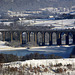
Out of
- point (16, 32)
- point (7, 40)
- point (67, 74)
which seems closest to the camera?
point (67, 74)

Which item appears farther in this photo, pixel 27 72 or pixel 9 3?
pixel 9 3

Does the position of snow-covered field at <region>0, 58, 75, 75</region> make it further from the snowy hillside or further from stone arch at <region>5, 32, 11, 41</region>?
the snowy hillside

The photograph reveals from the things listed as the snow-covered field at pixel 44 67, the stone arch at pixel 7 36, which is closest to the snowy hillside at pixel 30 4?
the stone arch at pixel 7 36

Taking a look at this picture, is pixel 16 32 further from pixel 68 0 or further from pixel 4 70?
pixel 68 0

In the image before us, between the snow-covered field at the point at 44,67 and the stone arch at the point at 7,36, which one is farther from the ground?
the snow-covered field at the point at 44,67

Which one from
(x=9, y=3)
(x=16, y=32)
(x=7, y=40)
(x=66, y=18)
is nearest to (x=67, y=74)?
(x=7, y=40)

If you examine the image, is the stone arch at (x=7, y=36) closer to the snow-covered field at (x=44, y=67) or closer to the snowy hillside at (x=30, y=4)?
the snow-covered field at (x=44, y=67)

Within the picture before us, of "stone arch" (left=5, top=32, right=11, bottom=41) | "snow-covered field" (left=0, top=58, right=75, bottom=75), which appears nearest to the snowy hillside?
"stone arch" (left=5, top=32, right=11, bottom=41)

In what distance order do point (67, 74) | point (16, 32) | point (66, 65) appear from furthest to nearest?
point (16, 32) → point (66, 65) → point (67, 74)

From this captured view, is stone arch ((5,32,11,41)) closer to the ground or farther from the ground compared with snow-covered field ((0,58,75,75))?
closer to the ground

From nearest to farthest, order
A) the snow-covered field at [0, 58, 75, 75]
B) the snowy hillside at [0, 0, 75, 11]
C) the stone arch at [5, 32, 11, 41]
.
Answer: the snow-covered field at [0, 58, 75, 75]
the stone arch at [5, 32, 11, 41]
the snowy hillside at [0, 0, 75, 11]

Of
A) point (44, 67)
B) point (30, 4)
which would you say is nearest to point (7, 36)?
point (44, 67)
